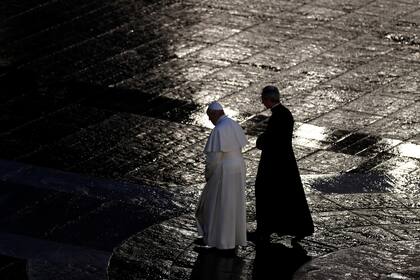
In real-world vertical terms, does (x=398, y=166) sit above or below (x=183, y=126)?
below

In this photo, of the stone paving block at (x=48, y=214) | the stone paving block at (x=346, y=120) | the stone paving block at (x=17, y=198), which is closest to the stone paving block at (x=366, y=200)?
the stone paving block at (x=346, y=120)

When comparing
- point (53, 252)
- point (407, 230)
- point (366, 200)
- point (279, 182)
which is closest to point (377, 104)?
point (366, 200)

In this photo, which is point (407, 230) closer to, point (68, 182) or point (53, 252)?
point (53, 252)

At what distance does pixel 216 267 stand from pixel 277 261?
65cm

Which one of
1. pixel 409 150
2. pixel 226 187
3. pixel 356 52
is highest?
pixel 226 187

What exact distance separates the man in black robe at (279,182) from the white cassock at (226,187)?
23cm

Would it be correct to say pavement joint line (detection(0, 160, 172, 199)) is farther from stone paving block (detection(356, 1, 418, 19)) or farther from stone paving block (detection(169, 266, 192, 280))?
stone paving block (detection(356, 1, 418, 19))

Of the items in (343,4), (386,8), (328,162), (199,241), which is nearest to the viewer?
(199,241)

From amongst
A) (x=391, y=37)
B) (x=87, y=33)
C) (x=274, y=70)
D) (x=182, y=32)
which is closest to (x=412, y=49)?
(x=391, y=37)

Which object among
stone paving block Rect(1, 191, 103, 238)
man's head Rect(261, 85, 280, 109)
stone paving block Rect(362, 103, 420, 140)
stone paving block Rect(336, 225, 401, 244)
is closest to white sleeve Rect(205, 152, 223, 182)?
man's head Rect(261, 85, 280, 109)

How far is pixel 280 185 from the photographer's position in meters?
13.0

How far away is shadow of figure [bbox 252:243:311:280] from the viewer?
12445mm

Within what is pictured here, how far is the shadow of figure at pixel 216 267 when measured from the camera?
12.4 m

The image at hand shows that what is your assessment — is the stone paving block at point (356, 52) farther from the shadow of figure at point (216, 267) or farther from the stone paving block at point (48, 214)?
the shadow of figure at point (216, 267)
